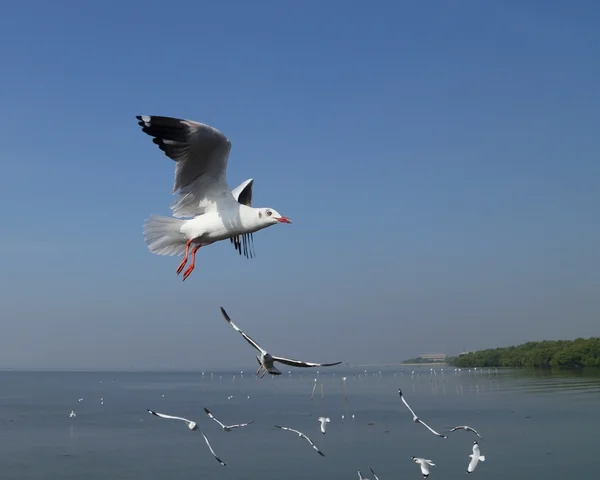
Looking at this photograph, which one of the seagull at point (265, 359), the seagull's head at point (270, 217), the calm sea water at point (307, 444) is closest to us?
the seagull at point (265, 359)

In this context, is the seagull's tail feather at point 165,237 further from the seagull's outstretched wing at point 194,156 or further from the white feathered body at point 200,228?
the seagull's outstretched wing at point 194,156

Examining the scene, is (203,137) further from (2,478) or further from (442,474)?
(2,478)

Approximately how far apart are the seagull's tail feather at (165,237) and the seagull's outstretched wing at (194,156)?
0.91 ft

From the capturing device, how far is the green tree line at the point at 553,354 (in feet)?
423

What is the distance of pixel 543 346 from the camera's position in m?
152

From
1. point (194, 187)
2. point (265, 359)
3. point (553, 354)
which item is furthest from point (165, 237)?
point (553, 354)

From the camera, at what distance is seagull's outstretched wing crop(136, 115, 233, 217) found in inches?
327

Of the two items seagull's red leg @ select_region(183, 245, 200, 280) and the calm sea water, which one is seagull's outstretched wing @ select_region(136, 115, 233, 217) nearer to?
seagull's red leg @ select_region(183, 245, 200, 280)

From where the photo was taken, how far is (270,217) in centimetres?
779

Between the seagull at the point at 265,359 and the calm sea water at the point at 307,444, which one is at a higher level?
the seagull at the point at 265,359

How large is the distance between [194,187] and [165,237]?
75 cm

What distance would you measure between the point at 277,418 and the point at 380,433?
16931 mm

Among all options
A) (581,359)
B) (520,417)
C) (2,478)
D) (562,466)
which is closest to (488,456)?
(562,466)

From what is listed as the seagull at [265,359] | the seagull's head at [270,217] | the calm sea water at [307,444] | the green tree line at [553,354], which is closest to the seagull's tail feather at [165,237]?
the seagull's head at [270,217]
